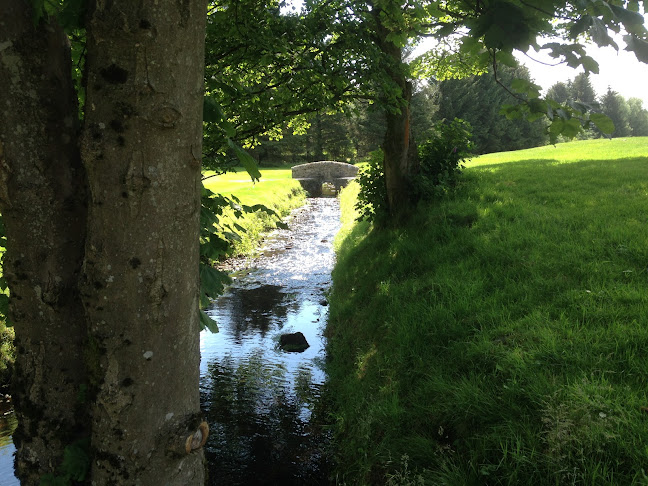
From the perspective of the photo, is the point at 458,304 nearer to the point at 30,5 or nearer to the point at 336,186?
the point at 30,5

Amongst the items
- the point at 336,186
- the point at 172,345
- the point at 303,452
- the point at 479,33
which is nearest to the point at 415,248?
the point at 303,452

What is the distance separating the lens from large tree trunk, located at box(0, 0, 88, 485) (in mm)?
1602

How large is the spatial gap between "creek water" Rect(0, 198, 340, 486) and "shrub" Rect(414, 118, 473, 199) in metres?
3.36

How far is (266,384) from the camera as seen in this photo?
6.43 metres

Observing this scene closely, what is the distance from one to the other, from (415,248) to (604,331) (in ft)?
12.1

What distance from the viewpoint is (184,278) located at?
1.59 m

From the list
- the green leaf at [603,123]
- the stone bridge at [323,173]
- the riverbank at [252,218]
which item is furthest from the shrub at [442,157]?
the stone bridge at [323,173]

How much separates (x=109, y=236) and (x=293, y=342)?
6403mm

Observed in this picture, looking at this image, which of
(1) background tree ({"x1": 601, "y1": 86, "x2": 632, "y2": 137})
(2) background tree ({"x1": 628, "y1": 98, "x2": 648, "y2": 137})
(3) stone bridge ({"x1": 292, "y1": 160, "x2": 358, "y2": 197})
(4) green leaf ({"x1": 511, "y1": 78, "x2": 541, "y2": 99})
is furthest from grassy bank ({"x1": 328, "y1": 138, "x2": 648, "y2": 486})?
(2) background tree ({"x1": 628, "y1": 98, "x2": 648, "y2": 137})

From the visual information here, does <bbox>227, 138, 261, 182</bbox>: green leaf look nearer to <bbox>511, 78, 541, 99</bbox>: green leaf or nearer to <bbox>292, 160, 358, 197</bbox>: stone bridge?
<bbox>511, 78, 541, 99</bbox>: green leaf

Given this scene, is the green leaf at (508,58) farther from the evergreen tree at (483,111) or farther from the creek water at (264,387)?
the evergreen tree at (483,111)

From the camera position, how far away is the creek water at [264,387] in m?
4.73

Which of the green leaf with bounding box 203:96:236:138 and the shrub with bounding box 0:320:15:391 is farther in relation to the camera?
the shrub with bounding box 0:320:15:391

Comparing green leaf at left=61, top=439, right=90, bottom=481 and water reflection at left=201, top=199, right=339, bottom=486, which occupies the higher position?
green leaf at left=61, top=439, right=90, bottom=481
